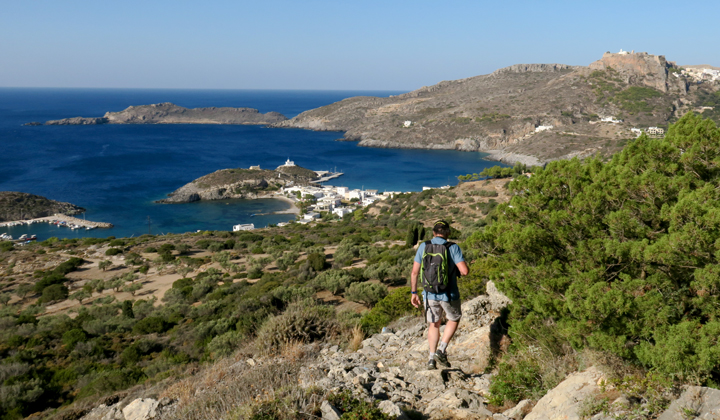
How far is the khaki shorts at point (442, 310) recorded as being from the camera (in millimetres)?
4598

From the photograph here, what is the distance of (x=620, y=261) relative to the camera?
3873 millimetres

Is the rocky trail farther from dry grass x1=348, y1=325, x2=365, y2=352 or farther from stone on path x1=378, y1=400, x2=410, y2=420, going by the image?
dry grass x1=348, y1=325, x2=365, y2=352

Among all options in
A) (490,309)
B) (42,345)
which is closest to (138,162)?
(42,345)

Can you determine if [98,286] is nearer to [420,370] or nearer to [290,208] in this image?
[420,370]

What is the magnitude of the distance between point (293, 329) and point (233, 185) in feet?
259

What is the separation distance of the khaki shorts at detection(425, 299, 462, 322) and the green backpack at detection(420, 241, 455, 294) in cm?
20

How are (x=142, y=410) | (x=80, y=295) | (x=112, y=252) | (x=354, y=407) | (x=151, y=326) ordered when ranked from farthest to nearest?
(x=112, y=252)
(x=80, y=295)
(x=151, y=326)
(x=142, y=410)
(x=354, y=407)

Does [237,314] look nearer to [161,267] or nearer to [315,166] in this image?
[161,267]

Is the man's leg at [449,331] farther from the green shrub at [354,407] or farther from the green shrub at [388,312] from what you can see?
the green shrub at [388,312]

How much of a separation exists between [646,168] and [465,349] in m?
2.92

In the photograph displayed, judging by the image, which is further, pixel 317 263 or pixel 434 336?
pixel 317 263

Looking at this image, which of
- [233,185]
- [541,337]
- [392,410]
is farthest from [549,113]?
[392,410]

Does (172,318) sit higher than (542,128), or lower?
lower

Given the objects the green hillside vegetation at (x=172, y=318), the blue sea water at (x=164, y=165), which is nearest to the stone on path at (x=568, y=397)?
the green hillside vegetation at (x=172, y=318)
